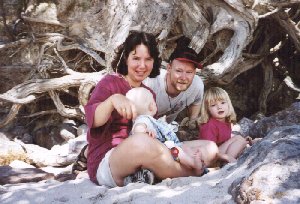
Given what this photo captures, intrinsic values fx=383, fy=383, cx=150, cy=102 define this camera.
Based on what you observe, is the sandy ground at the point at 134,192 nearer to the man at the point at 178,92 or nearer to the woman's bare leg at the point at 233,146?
the man at the point at 178,92

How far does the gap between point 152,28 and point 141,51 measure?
328 centimetres

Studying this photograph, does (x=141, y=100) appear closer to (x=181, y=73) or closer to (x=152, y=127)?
(x=152, y=127)

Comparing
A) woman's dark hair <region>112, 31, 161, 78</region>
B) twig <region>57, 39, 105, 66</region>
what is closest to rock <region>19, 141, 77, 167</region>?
twig <region>57, 39, 105, 66</region>

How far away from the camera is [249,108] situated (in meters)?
7.18

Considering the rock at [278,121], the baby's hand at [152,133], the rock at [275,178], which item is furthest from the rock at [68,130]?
the rock at [275,178]

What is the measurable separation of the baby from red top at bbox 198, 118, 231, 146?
2.20ft

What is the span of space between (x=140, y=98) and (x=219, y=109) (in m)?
1.06

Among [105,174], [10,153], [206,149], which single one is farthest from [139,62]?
[10,153]

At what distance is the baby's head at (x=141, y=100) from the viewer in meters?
2.40

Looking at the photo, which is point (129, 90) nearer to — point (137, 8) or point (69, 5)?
point (137, 8)

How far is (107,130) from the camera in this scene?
2.49 m

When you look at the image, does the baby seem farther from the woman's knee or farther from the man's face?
the man's face

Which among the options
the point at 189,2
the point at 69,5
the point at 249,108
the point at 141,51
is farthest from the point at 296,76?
the point at 141,51

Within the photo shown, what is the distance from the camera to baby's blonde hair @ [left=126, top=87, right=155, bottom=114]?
2396 millimetres
